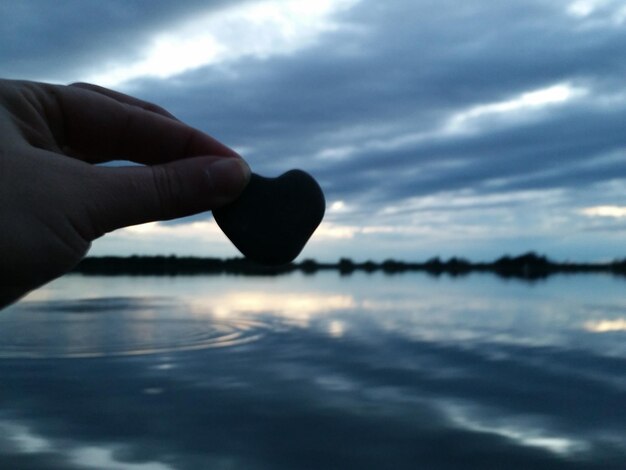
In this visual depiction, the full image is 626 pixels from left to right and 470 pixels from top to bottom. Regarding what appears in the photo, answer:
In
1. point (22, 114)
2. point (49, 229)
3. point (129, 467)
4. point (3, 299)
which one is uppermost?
point (22, 114)

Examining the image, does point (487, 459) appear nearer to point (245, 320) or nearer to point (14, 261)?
point (14, 261)

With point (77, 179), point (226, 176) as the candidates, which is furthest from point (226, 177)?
point (77, 179)

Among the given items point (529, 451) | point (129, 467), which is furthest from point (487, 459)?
point (129, 467)

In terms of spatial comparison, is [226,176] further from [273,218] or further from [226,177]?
[273,218]

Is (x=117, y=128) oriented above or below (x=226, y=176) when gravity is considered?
above

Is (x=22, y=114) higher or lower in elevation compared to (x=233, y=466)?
higher

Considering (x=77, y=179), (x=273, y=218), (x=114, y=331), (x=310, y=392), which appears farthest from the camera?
(x=114, y=331)

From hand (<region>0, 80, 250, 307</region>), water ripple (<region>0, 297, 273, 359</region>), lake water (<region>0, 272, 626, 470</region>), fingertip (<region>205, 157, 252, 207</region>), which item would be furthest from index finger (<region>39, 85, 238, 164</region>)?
water ripple (<region>0, 297, 273, 359</region>)
